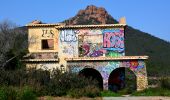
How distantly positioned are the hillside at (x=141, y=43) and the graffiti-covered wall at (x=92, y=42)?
20470 millimetres

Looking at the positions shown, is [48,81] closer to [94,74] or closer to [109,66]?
[109,66]

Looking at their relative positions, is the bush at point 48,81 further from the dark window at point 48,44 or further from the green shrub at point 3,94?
the dark window at point 48,44

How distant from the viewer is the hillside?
67375mm

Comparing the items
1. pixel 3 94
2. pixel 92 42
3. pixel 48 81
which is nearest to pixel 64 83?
pixel 48 81

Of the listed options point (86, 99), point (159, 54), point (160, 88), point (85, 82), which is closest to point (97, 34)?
point (160, 88)

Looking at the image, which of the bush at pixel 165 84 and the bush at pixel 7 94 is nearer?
the bush at pixel 7 94

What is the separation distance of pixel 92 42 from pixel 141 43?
41439 millimetres

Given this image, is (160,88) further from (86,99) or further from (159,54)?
(159,54)

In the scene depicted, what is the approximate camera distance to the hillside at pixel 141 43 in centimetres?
6738

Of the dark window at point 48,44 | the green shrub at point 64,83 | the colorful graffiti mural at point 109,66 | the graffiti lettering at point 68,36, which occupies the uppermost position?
the graffiti lettering at point 68,36

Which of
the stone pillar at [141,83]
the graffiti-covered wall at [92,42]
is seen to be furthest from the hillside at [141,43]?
the stone pillar at [141,83]

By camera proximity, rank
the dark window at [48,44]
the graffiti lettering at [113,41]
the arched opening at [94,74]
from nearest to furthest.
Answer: the graffiti lettering at [113,41], the arched opening at [94,74], the dark window at [48,44]

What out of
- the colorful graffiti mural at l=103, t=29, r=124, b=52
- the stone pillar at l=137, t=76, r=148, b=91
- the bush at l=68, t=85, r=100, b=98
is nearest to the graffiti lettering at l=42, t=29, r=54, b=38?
the colorful graffiti mural at l=103, t=29, r=124, b=52

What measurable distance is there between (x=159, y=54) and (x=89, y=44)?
42486mm
